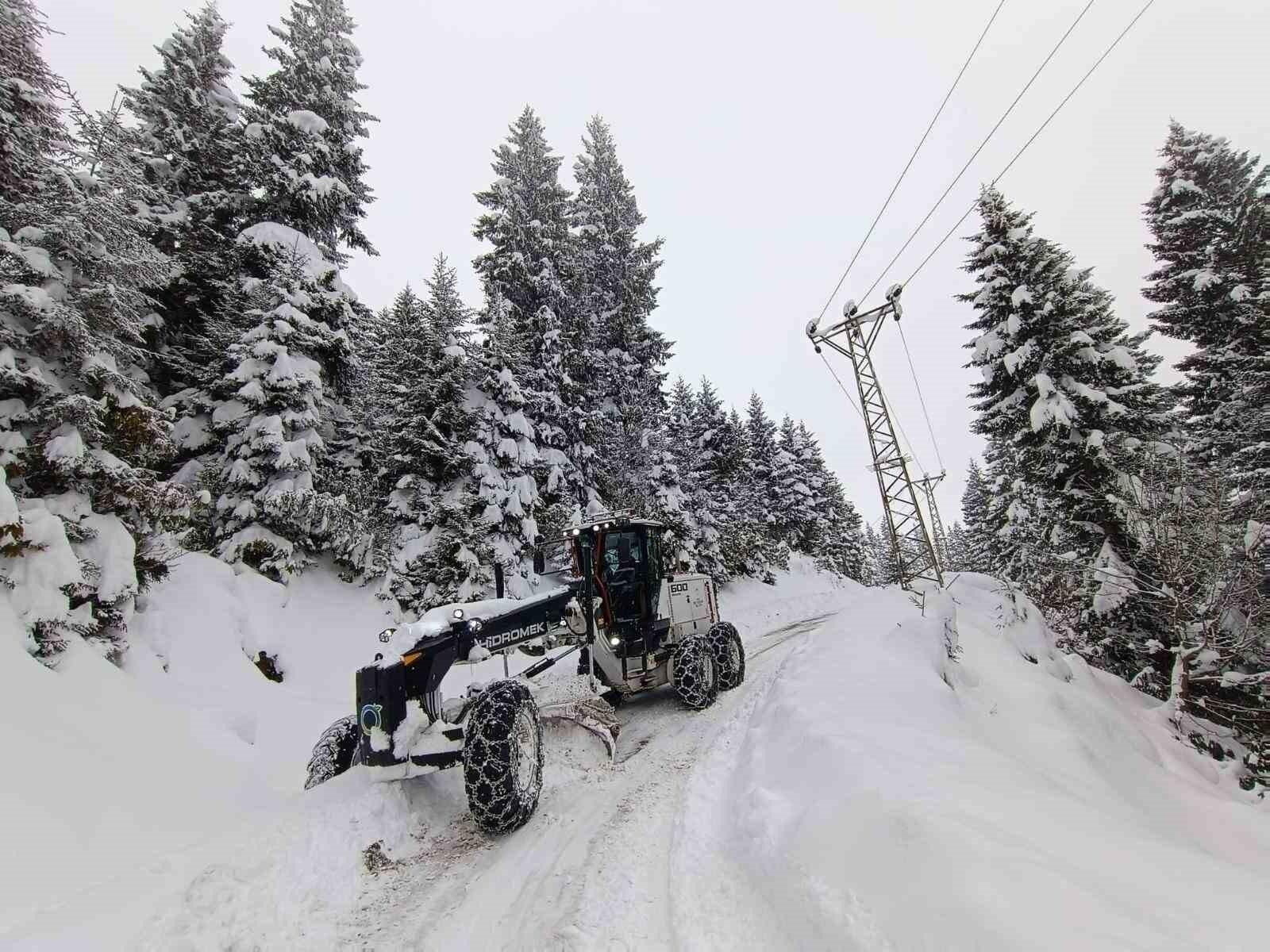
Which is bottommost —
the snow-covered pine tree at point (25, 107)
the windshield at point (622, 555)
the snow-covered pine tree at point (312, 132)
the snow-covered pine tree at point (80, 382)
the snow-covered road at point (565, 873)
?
the snow-covered road at point (565, 873)

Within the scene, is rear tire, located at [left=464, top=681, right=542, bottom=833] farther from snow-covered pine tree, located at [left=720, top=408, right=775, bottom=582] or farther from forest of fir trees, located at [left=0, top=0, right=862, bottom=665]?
snow-covered pine tree, located at [left=720, top=408, right=775, bottom=582]

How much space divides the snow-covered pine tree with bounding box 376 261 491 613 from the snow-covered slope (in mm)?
5611

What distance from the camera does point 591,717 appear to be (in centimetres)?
730

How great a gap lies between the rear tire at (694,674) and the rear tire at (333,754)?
14.9 ft

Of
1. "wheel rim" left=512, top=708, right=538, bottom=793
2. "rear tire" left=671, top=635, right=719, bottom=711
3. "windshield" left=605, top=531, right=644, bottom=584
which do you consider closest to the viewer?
"wheel rim" left=512, top=708, right=538, bottom=793

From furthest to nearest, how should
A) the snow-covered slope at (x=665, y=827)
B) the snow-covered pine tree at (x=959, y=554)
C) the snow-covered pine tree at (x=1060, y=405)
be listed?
the snow-covered pine tree at (x=959, y=554), the snow-covered pine tree at (x=1060, y=405), the snow-covered slope at (x=665, y=827)

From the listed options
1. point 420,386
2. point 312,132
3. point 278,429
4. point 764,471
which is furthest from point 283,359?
point 764,471

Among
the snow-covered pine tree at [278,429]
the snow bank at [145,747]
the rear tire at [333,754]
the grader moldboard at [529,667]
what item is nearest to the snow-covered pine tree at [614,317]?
the snow-covered pine tree at [278,429]

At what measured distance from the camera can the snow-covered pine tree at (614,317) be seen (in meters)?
20.8

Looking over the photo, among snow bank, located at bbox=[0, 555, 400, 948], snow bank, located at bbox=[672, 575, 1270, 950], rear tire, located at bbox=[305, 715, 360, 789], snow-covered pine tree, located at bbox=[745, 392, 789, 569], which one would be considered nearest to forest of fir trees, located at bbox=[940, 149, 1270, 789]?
snow bank, located at bbox=[672, 575, 1270, 950]

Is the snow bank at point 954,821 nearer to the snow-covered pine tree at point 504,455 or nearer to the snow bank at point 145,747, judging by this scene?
the snow bank at point 145,747

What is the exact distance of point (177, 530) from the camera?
972cm

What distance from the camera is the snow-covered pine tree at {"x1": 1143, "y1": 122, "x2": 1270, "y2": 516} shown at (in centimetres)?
1516

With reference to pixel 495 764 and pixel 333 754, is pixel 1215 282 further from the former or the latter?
pixel 333 754
